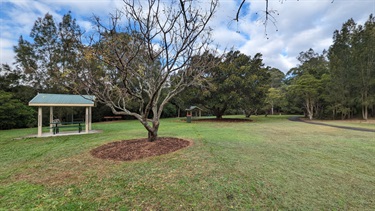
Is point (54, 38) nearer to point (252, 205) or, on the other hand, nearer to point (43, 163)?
point (43, 163)

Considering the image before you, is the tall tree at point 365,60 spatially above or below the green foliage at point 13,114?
above

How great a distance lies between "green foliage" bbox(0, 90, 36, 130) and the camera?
13.5 meters

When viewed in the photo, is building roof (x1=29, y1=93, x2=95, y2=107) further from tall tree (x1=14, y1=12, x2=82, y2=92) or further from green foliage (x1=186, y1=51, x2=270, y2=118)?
green foliage (x1=186, y1=51, x2=270, y2=118)

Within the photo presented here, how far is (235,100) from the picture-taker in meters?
17.8

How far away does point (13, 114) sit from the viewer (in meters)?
14.2

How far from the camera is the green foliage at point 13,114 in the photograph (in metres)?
13.5

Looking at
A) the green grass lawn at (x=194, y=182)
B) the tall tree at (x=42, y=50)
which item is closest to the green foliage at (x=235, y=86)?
the green grass lawn at (x=194, y=182)

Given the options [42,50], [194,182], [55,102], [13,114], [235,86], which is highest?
[42,50]

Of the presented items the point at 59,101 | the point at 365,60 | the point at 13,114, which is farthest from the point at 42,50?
the point at 365,60

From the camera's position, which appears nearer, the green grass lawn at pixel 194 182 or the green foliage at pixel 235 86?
the green grass lawn at pixel 194 182

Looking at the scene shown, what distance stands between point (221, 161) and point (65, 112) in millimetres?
18453

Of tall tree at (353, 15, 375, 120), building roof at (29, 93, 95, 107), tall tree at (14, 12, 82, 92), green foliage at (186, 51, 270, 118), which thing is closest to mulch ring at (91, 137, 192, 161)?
building roof at (29, 93, 95, 107)

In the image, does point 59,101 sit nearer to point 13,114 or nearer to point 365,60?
point 13,114

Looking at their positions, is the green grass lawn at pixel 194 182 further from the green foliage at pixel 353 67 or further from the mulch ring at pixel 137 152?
the green foliage at pixel 353 67
